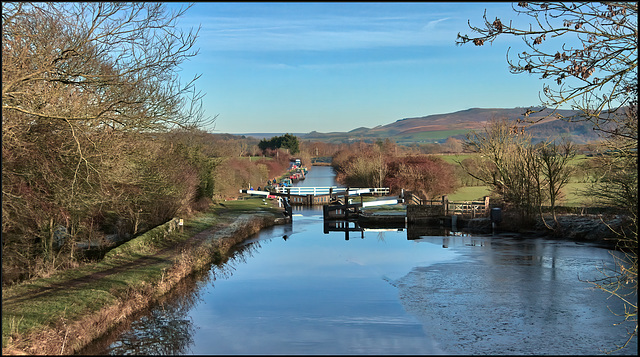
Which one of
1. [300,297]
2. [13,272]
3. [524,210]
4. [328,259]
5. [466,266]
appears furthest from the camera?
[524,210]

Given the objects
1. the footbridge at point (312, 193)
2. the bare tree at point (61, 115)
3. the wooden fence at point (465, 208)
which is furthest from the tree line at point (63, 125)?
the footbridge at point (312, 193)

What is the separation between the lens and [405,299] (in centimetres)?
1521

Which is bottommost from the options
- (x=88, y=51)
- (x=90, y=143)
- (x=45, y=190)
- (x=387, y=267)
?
(x=387, y=267)

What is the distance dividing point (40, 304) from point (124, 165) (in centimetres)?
451

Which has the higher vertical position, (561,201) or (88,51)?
(88,51)

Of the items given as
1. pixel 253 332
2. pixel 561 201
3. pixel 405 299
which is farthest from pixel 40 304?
pixel 561 201

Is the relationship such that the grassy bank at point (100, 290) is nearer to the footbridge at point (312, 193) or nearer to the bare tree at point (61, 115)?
the bare tree at point (61, 115)

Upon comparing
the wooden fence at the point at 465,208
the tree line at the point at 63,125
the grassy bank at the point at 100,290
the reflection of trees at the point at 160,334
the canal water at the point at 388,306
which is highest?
the tree line at the point at 63,125

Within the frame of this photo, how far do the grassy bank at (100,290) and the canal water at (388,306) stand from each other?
0.47m

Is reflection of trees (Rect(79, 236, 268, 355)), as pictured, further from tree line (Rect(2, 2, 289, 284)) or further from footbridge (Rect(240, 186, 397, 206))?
footbridge (Rect(240, 186, 397, 206))

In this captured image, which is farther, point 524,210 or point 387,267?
point 524,210

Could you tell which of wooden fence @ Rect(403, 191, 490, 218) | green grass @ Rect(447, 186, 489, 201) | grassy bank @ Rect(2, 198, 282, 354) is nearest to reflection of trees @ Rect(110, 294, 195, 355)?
grassy bank @ Rect(2, 198, 282, 354)

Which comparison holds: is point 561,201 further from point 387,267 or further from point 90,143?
point 90,143

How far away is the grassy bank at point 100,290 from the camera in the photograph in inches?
396
